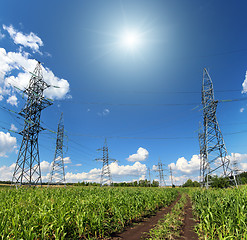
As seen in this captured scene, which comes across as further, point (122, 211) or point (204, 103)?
point (204, 103)

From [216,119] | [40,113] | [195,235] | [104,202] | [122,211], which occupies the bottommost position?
[195,235]

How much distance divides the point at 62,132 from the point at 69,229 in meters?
30.1

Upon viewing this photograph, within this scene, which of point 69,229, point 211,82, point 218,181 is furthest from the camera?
point 218,181

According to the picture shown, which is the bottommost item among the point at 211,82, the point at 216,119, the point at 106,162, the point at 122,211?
the point at 122,211

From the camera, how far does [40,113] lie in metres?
18.6

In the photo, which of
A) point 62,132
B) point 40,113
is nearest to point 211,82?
point 40,113

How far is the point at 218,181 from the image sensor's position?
21047mm

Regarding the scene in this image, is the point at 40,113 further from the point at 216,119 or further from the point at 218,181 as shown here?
the point at 218,181

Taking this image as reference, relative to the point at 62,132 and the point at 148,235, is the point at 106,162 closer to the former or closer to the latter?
the point at 62,132

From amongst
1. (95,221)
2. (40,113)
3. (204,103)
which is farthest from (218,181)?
(40,113)

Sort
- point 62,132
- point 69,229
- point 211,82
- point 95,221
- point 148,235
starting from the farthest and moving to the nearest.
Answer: point 62,132 < point 211,82 < point 148,235 < point 95,221 < point 69,229

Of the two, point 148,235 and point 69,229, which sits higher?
point 69,229

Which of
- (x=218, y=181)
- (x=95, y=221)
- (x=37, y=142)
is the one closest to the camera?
(x=95, y=221)

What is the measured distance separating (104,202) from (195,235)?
4.56 metres
